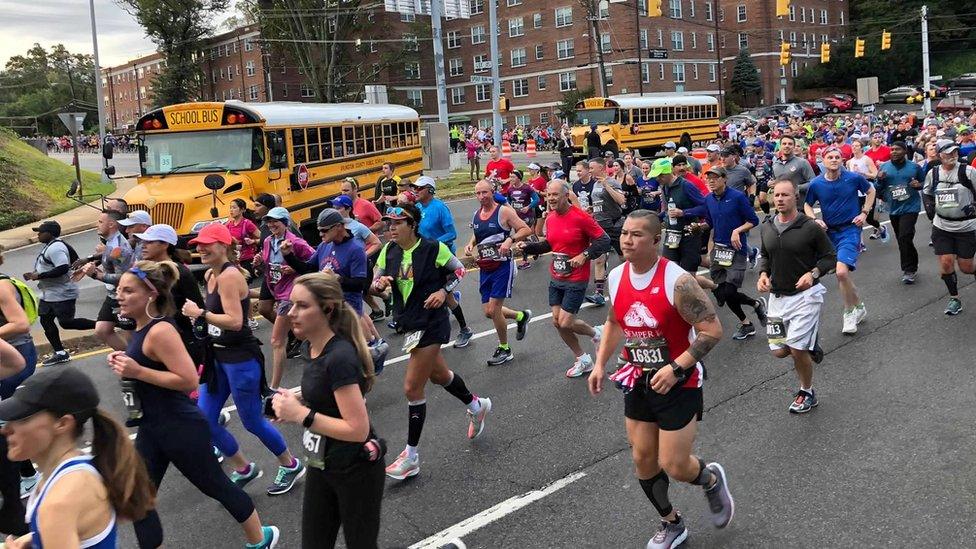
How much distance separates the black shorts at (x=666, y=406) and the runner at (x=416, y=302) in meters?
1.79

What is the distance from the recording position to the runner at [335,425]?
3.44 meters

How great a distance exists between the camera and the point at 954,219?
8852 mm

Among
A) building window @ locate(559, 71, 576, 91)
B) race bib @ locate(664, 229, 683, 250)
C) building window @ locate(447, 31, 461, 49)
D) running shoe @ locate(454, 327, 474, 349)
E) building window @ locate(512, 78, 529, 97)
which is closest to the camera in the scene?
running shoe @ locate(454, 327, 474, 349)

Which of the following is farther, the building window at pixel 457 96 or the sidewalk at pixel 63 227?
the building window at pixel 457 96

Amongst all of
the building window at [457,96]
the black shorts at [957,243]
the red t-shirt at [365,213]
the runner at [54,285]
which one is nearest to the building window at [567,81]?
the building window at [457,96]

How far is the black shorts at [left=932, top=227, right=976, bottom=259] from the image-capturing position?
8.84 metres

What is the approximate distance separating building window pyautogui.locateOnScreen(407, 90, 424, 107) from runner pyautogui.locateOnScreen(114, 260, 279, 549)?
240 ft

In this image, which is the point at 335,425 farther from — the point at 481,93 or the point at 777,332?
the point at 481,93

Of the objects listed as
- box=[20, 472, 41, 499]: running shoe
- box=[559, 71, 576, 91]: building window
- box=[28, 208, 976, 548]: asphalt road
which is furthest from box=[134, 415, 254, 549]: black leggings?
box=[559, 71, 576, 91]: building window

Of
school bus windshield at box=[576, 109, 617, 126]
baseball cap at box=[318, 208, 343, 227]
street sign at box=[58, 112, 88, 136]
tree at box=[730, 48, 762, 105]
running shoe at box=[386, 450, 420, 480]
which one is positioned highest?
tree at box=[730, 48, 762, 105]

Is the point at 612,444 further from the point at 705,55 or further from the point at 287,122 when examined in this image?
the point at 705,55

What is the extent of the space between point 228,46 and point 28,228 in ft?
197

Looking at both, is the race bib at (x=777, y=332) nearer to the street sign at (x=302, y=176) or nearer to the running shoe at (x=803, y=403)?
the running shoe at (x=803, y=403)

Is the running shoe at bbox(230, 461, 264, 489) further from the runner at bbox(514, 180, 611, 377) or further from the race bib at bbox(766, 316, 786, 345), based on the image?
the race bib at bbox(766, 316, 786, 345)
